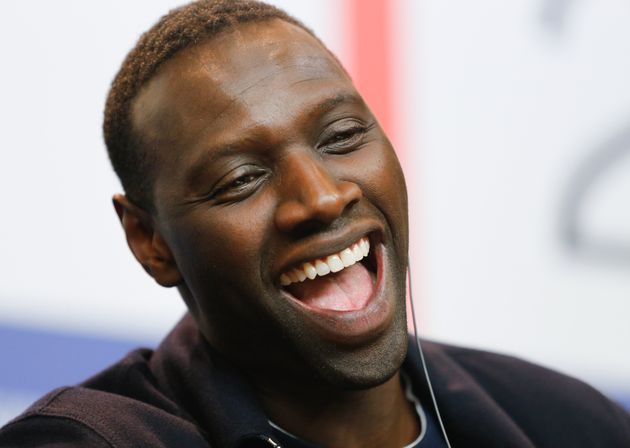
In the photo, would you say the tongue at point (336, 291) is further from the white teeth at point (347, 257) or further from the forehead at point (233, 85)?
the forehead at point (233, 85)

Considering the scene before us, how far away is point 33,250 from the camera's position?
6.32 feet

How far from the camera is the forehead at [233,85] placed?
1.25 m

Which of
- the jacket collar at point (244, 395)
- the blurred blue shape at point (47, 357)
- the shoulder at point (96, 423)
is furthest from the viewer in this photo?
the blurred blue shape at point (47, 357)

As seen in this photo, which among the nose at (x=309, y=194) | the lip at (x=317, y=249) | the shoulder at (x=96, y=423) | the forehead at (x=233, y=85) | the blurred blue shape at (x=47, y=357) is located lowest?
the blurred blue shape at (x=47, y=357)

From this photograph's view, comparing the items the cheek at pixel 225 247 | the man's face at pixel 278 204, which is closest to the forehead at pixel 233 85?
the man's face at pixel 278 204

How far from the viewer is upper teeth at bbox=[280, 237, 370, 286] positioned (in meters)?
1.21

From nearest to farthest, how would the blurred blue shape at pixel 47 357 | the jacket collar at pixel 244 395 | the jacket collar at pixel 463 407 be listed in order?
the jacket collar at pixel 244 395, the jacket collar at pixel 463 407, the blurred blue shape at pixel 47 357

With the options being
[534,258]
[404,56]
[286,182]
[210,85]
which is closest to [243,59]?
[210,85]

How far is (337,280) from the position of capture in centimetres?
126

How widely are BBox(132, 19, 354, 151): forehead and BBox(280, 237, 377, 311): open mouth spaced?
191 mm

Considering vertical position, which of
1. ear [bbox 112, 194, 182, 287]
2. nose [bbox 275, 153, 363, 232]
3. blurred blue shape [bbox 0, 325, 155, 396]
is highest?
nose [bbox 275, 153, 363, 232]

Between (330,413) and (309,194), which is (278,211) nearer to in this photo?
(309,194)

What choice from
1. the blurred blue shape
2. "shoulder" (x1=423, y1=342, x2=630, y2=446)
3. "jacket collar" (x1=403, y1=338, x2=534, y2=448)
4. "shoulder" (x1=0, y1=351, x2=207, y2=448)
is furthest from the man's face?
the blurred blue shape

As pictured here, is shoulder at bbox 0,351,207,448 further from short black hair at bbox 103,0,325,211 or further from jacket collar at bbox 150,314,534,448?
short black hair at bbox 103,0,325,211
